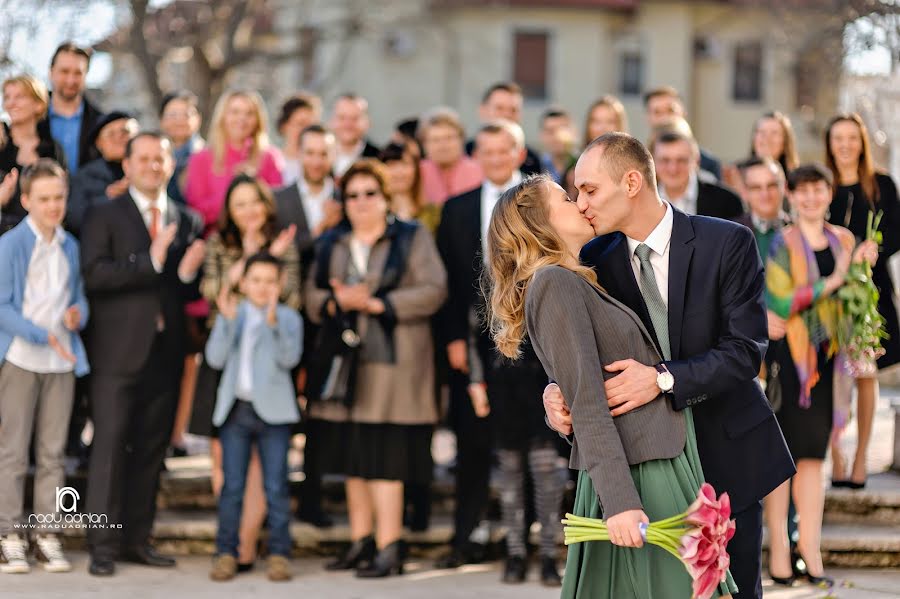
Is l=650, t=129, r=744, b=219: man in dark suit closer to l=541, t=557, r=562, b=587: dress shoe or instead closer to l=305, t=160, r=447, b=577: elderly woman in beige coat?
l=305, t=160, r=447, b=577: elderly woman in beige coat

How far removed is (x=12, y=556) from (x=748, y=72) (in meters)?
30.0

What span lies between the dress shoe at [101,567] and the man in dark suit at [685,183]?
11.5 ft

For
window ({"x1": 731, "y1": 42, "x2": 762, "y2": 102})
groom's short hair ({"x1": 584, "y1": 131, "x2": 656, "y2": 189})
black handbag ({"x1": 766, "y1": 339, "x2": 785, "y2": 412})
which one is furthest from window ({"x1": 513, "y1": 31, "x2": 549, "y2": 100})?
groom's short hair ({"x1": 584, "y1": 131, "x2": 656, "y2": 189})

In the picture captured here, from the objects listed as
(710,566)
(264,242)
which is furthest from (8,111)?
(710,566)

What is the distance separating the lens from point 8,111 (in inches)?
301

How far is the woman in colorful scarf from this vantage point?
23.1 feet

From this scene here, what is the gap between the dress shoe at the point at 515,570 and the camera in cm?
714

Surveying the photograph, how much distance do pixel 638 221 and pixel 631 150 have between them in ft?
0.80

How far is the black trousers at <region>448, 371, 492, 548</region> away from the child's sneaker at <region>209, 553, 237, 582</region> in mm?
1221

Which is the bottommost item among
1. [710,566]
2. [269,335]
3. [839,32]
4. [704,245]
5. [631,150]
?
[710,566]

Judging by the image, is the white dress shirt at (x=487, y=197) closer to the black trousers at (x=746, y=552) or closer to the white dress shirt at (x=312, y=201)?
the white dress shirt at (x=312, y=201)

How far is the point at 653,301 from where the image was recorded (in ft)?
14.2

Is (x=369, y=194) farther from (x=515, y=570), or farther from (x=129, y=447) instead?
(x=515, y=570)

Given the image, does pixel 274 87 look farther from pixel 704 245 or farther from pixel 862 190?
pixel 704 245
